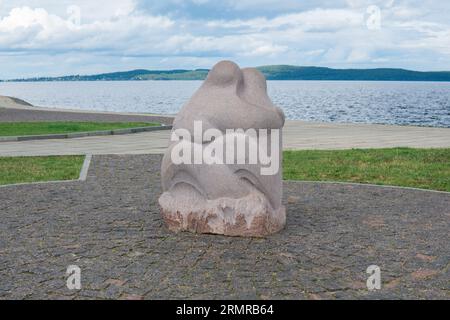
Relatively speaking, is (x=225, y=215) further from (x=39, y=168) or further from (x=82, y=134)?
(x=82, y=134)

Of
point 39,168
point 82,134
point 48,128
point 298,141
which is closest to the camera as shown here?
point 39,168

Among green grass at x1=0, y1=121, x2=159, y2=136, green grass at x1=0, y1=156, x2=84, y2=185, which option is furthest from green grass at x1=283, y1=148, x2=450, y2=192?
green grass at x1=0, y1=121, x2=159, y2=136

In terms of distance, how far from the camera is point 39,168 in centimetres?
1427

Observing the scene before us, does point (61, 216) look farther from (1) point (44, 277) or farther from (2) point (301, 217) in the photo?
(2) point (301, 217)

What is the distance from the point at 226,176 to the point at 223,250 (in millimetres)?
1104

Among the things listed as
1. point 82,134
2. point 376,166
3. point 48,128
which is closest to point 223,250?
point 376,166

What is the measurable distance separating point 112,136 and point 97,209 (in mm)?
13327

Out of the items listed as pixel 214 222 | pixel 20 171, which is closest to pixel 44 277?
pixel 214 222

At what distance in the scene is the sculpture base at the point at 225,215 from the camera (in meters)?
7.94

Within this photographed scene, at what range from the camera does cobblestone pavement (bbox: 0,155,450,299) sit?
6.09 m

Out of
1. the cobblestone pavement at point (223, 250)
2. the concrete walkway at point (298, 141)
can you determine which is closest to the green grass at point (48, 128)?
the concrete walkway at point (298, 141)

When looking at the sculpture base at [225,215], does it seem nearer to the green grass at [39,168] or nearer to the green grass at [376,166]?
the green grass at [376,166]

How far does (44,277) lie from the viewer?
6.40 meters

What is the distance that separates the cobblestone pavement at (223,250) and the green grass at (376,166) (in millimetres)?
1850
